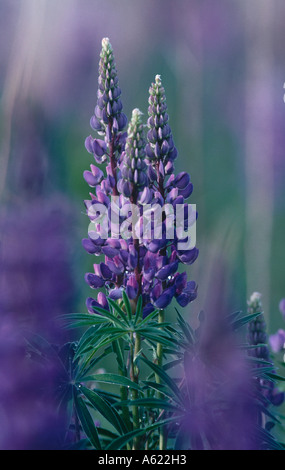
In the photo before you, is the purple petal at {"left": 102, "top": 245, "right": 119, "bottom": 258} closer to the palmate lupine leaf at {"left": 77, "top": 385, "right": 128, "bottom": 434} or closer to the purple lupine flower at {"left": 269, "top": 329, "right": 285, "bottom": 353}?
the palmate lupine leaf at {"left": 77, "top": 385, "right": 128, "bottom": 434}

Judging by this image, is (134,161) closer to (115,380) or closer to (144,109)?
(115,380)

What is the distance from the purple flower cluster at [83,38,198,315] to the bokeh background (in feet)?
0.09

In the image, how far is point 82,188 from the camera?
56.0 inches

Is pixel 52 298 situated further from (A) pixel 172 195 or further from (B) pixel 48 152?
(A) pixel 172 195

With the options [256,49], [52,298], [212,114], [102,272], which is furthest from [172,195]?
[212,114]

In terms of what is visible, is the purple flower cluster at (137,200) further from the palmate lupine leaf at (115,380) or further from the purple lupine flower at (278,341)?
the purple lupine flower at (278,341)

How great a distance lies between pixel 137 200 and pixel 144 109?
92 cm

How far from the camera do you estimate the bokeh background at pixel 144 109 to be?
1.18 feet

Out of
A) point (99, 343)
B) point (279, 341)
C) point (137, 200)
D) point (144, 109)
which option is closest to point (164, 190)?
point (137, 200)

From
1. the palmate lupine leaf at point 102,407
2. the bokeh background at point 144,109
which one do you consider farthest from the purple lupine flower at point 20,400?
the palmate lupine leaf at point 102,407

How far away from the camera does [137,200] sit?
52 centimetres

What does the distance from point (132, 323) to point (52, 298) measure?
0.18 metres

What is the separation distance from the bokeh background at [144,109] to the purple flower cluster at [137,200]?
28 mm

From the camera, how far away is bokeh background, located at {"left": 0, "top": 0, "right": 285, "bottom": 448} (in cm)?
36
